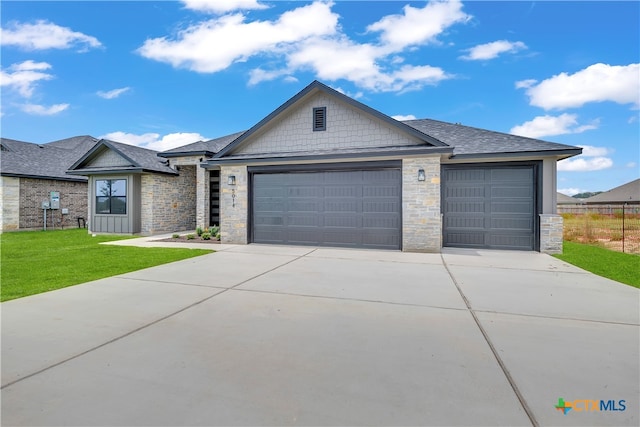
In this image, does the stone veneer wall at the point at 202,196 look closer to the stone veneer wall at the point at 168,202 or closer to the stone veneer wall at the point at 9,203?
the stone veneer wall at the point at 168,202

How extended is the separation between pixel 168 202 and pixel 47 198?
25.1ft

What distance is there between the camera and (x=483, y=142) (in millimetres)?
10578

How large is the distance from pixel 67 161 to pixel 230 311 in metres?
22.3

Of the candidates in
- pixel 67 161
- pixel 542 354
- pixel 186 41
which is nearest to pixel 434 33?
pixel 186 41

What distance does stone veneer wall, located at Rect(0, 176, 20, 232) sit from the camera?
50.6ft

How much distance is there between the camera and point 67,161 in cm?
1975

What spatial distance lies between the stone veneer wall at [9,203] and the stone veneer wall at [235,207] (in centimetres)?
1274

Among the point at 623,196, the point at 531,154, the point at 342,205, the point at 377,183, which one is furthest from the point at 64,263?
the point at 623,196

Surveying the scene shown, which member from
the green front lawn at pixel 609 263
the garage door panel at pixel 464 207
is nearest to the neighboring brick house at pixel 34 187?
the garage door panel at pixel 464 207

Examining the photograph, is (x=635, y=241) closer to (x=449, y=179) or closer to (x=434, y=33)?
(x=449, y=179)

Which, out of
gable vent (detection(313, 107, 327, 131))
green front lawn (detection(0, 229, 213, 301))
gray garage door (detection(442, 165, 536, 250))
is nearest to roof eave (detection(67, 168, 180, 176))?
green front lawn (detection(0, 229, 213, 301))

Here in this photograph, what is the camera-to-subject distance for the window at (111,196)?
578 inches

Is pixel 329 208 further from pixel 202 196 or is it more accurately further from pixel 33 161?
pixel 33 161

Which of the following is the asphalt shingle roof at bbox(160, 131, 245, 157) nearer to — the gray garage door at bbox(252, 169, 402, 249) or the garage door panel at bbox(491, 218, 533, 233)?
the gray garage door at bbox(252, 169, 402, 249)
